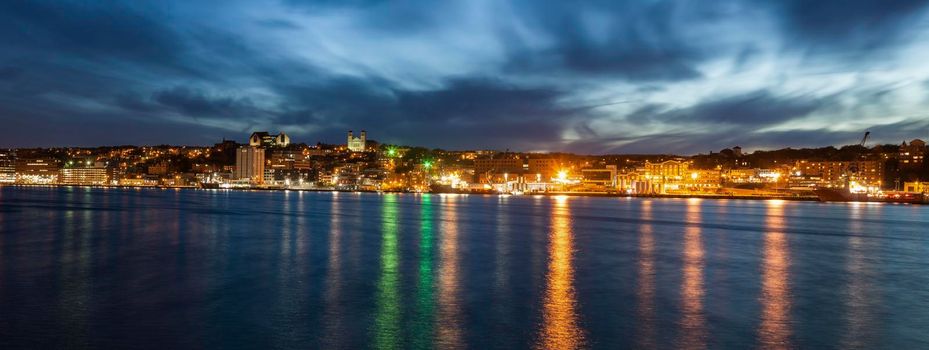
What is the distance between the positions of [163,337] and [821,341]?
747cm

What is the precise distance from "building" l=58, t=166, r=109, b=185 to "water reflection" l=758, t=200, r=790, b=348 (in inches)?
5261

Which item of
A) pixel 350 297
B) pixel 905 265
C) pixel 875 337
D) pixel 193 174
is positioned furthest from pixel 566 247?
pixel 193 174

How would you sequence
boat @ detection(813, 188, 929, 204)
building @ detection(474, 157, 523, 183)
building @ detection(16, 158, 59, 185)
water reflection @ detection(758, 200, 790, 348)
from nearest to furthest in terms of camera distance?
water reflection @ detection(758, 200, 790, 348) → boat @ detection(813, 188, 929, 204) → building @ detection(474, 157, 523, 183) → building @ detection(16, 158, 59, 185)

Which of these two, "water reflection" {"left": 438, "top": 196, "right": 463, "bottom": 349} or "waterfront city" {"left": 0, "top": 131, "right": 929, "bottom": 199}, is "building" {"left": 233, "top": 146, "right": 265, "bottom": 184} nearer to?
"waterfront city" {"left": 0, "top": 131, "right": 929, "bottom": 199}

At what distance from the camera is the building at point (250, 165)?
126 metres

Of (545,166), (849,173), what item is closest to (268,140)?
(545,166)

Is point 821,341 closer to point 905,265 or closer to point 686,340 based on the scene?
→ point 686,340

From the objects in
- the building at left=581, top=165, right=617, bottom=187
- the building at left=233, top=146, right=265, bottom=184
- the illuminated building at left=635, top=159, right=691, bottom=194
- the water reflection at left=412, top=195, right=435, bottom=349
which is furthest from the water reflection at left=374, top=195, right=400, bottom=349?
the building at left=233, top=146, right=265, bottom=184

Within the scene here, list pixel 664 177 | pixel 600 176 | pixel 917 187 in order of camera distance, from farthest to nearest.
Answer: pixel 600 176 → pixel 664 177 → pixel 917 187

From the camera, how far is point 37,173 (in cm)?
13062

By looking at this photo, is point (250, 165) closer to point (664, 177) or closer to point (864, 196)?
point (664, 177)

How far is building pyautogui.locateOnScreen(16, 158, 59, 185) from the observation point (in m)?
130

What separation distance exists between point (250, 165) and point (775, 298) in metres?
125

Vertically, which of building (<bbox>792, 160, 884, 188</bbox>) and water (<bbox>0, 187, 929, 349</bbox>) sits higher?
building (<bbox>792, 160, 884, 188</bbox>)
